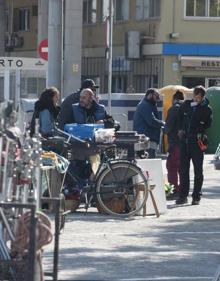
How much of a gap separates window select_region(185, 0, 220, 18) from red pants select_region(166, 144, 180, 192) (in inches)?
1017

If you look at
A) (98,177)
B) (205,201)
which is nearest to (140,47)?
(205,201)

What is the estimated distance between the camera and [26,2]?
172 ft

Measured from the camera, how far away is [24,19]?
173 ft

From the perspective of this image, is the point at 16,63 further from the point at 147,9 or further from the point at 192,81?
the point at 147,9

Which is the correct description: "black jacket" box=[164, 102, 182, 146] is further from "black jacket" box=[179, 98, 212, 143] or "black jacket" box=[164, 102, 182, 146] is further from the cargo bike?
the cargo bike

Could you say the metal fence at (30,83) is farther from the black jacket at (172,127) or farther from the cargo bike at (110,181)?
the cargo bike at (110,181)

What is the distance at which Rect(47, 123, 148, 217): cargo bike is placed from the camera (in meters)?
13.1

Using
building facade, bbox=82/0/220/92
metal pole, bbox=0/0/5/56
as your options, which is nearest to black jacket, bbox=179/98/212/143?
building facade, bbox=82/0/220/92

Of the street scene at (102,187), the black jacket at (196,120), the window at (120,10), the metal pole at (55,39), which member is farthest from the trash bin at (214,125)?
the window at (120,10)

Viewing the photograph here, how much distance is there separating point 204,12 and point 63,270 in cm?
3383

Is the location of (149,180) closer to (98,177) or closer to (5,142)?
(98,177)

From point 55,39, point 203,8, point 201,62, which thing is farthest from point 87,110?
point 203,8

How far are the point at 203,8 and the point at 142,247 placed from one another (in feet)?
106

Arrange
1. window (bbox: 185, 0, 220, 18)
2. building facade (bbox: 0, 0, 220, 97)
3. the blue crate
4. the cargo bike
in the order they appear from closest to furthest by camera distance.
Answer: the cargo bike
the blue crate
building facade (bbox: 0, 0, 220, 97)
window (bbox: 185, 0, 220, 18)
